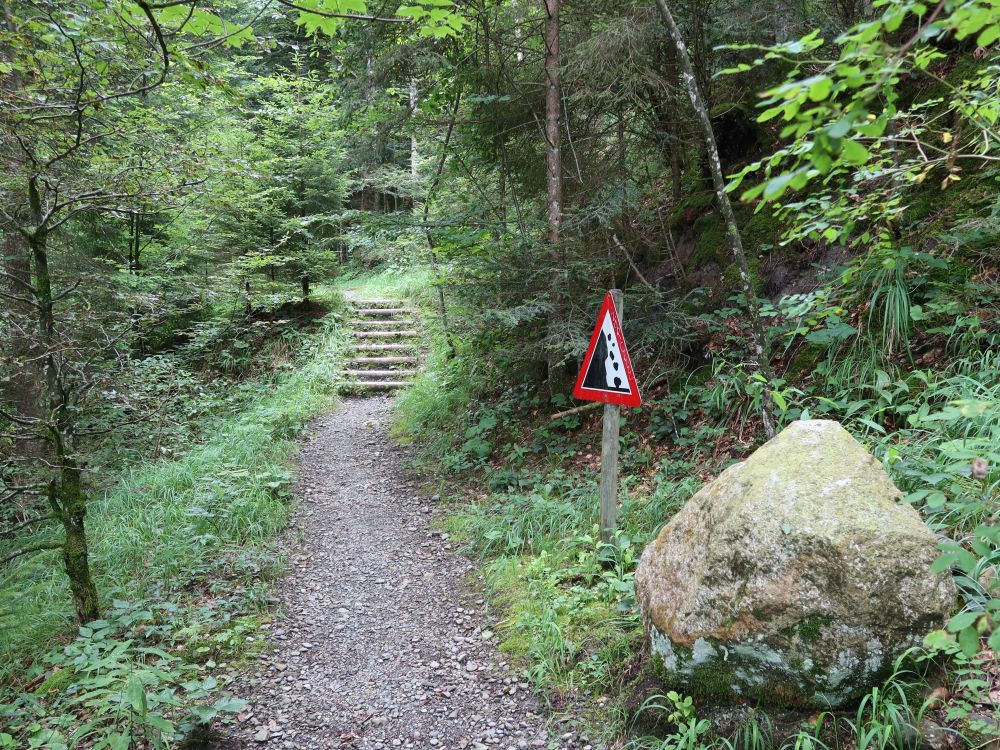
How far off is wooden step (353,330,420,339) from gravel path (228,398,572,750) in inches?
291

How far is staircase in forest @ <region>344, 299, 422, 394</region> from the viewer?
12074 mm

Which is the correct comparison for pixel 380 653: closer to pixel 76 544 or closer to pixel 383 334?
pixel 76 544

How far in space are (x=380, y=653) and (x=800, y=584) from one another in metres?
3.05

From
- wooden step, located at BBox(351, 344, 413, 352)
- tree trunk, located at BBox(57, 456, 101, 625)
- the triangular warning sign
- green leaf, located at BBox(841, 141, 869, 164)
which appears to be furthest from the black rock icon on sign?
wooden step, located at BBox(351, 344, 413, 352)

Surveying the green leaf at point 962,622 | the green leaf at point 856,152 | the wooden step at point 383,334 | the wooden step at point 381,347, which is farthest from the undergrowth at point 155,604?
the wooden step at point 383,334

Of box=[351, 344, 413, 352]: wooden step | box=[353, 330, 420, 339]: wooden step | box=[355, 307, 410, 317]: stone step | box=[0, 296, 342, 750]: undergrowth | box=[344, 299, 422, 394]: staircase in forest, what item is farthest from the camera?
box=[355, 307, 410, 317]: stone step

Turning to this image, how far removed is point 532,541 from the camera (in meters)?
5.09

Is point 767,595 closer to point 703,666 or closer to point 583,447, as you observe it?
point 703,666

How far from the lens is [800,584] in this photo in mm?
2582

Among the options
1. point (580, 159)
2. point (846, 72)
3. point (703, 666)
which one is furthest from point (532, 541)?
point (580, 159)

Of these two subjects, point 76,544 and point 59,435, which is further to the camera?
point 76,544

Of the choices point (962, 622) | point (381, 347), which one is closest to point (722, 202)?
point (962, 622)

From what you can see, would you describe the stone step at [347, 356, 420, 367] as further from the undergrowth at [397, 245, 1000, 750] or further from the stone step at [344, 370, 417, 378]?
the undergrowth at [397, 245, 1000, 750]

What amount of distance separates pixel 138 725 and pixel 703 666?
3.20 metres
